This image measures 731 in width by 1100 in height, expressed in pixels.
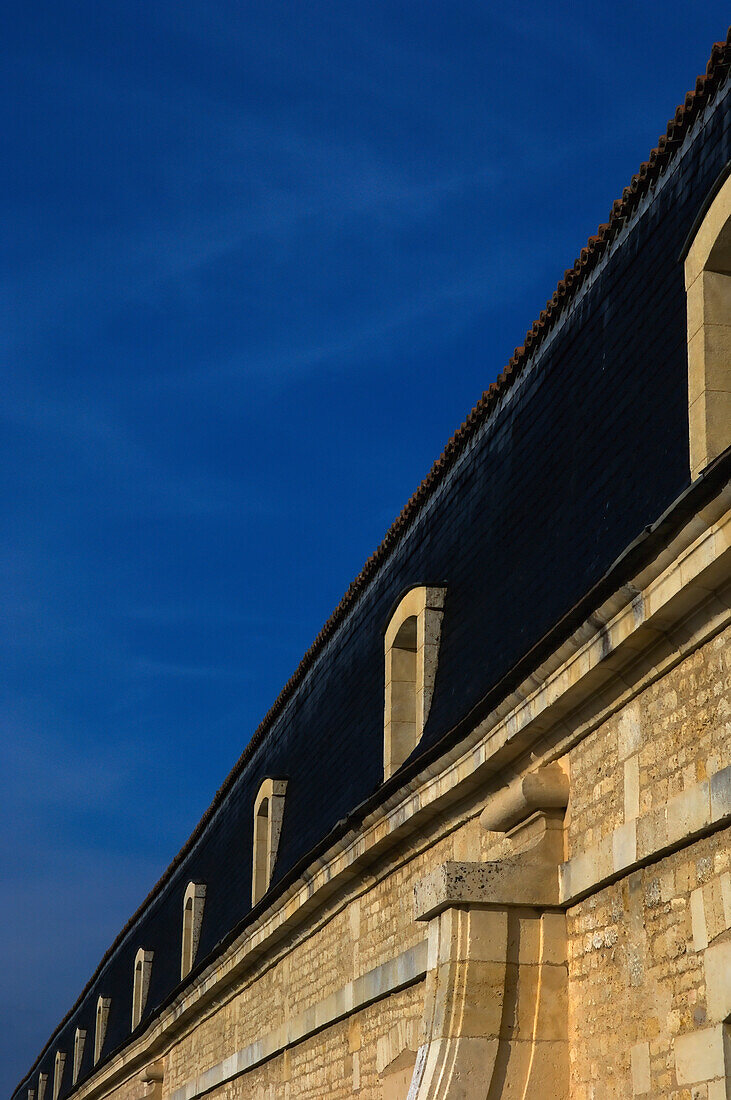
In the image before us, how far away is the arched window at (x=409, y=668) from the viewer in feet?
32.6

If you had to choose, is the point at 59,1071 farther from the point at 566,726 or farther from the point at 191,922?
the point at 566,726

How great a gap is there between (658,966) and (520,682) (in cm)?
166

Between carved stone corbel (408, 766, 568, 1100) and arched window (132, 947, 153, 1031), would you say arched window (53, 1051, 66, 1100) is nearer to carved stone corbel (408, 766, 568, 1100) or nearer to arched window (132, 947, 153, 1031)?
arched window (132, 947, 153, 1031)

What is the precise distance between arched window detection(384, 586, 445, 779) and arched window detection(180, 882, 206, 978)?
844 centimetres

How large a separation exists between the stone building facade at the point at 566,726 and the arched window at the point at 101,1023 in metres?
16.0

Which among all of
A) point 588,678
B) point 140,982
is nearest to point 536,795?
point 588,678

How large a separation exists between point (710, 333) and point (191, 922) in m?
13.7

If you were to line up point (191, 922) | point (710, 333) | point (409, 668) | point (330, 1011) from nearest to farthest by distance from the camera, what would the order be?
point (710, 333) → point (409, 668) → point (330, 1011) → point (191, 922)

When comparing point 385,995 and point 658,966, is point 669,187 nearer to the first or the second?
point 658,966

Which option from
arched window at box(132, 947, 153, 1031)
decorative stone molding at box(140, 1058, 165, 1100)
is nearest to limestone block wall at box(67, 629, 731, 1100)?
decorative stone molding at box(140, 1058, 165, 1100)

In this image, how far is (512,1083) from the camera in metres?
7.03

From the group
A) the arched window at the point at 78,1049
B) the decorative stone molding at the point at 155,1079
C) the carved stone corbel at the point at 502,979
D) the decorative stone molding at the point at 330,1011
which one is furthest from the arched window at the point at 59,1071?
the carved stone corbel at the point at 502,979

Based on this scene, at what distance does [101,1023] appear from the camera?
26859mm

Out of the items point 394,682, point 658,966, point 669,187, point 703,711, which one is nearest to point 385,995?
point 394,682
